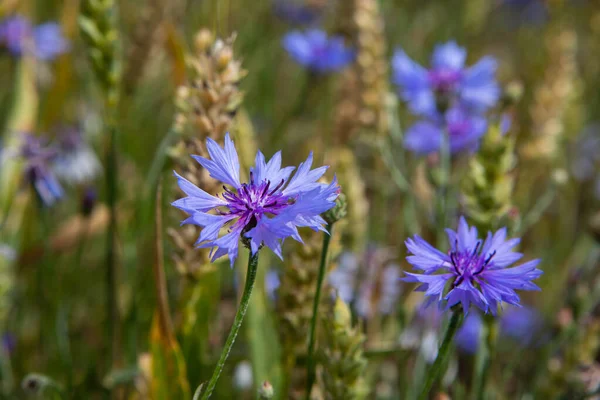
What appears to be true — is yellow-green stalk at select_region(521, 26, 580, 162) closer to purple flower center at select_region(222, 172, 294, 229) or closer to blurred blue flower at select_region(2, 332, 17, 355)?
purple flower center at select_region(222, 172, 294, 229)

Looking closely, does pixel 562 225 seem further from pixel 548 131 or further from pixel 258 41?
pixel 258 41

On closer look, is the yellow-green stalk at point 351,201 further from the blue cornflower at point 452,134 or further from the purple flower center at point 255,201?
the purple flower center at point 255,201

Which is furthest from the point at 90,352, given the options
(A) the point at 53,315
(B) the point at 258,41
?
(B) the point at 258,41

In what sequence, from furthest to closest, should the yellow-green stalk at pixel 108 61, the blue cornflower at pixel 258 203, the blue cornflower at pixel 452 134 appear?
the blue cornflower at pixel 452 134, the yellow-green stalk at pixel 108 61, the blue cornflower at pixel 258 203

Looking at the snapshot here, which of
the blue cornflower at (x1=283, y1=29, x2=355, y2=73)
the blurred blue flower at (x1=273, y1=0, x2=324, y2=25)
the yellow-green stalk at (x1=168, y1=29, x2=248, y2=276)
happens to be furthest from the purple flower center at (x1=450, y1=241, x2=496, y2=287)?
the blurred blue flower at (x1=273, y1=0, x2=324, y2=25)

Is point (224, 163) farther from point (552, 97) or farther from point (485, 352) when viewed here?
point (552, 97)

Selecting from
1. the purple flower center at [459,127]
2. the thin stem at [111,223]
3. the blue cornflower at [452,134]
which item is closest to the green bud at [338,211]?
the thin stem at [111,223]

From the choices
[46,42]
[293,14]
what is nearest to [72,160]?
[46,42]
